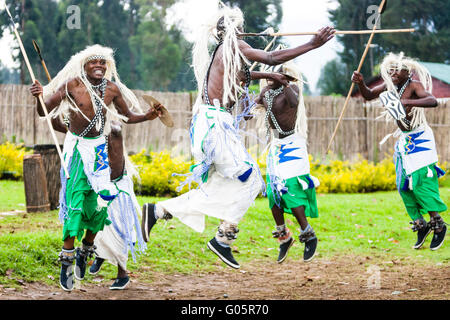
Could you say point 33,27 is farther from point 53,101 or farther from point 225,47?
point 225,47

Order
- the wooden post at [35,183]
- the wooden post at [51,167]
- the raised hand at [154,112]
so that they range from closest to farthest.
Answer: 1. the raised hand at [154,112]
2. the wooden post at [35,183]
3. the wooden post at [51,167]

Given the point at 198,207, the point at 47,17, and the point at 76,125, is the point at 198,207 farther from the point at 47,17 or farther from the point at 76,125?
the point at 47,17

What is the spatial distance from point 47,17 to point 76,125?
1277 inches

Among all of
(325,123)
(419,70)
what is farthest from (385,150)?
(419,70)

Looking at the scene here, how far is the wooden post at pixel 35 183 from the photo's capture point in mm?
8805

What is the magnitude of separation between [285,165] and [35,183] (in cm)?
439

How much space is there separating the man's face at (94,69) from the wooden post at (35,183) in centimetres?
373

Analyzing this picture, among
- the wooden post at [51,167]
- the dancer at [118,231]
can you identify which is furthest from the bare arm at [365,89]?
the wooden post at [51,167]

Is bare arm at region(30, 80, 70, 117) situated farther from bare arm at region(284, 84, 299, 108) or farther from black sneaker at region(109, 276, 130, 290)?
bare arm at region(284, 84, 299, 108)

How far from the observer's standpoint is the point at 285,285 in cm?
636

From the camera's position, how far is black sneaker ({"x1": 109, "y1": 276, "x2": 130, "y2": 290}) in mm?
5789

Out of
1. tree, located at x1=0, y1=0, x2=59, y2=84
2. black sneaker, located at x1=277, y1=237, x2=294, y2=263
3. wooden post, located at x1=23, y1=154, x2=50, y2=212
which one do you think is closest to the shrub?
wooden post, located at x1=23, y1=154, x2=50, y2=212

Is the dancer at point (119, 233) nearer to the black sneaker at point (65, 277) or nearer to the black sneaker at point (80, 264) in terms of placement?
the black sneaker at point (80, 264)

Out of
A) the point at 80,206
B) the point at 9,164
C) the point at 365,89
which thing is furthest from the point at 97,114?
the point at 9,164
